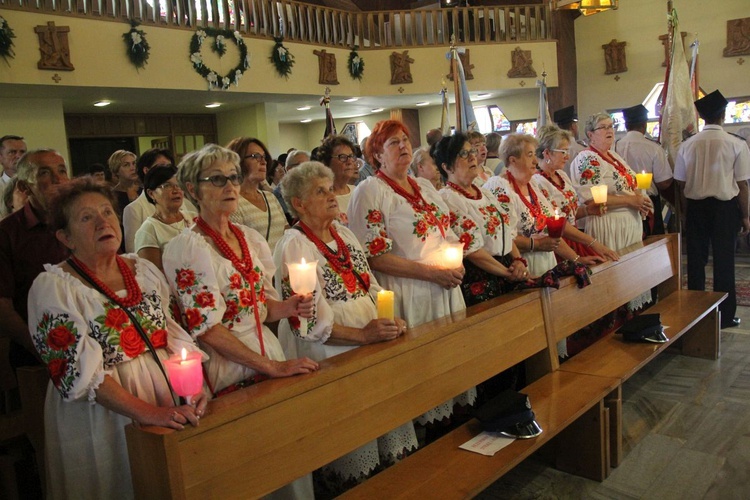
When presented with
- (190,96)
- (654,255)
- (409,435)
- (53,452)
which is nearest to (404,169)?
(409,435)

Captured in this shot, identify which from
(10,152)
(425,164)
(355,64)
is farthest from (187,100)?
(425,164)

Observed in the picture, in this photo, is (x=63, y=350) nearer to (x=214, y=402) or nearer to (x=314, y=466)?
(x=214, y=402)

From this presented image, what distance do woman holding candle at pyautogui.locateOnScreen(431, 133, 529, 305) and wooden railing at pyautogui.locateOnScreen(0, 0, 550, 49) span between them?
5736 millimetres

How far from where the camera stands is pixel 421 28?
1166cm

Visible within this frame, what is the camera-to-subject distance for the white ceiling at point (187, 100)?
308 inches

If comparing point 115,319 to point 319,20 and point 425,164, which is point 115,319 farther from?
point 319,20

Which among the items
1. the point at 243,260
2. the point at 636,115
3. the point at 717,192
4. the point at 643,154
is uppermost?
the point at 636,115

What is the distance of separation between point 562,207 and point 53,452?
321cm

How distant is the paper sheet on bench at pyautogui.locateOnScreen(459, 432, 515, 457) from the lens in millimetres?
2381

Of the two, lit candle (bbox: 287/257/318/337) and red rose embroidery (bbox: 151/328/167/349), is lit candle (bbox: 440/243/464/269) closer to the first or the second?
lit candle (bbox: 287/257/318/337)

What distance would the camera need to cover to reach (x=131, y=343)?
6.39 feet

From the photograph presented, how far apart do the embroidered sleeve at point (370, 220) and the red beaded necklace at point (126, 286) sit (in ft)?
3.68

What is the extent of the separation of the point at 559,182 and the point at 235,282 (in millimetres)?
2747

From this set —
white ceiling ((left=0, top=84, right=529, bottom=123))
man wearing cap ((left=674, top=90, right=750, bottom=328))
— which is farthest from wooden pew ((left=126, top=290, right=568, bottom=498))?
white ceiling ((left=0, top=84, right=529, bottom=123))
